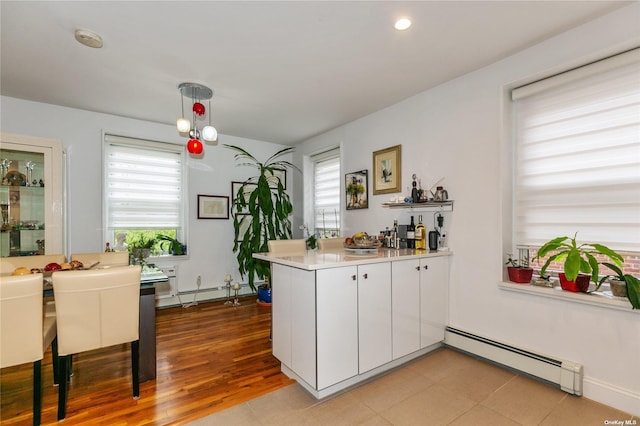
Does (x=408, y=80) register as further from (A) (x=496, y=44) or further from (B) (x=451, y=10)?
(B) (x=451, y=10)

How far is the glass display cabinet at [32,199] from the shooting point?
2.94 meters

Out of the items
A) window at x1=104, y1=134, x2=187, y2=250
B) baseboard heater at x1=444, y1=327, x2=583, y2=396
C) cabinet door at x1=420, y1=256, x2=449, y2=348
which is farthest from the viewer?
window at x1=104, y1=134, x2=187, y2=250

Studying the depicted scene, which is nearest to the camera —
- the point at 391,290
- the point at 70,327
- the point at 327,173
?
the point at 70,327

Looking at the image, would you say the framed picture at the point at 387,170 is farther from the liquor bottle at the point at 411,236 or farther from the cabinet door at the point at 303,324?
the cabinet door at the point at 303,324

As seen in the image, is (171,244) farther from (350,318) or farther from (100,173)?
(350,318)

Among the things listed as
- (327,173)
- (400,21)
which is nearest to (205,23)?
(400,21)

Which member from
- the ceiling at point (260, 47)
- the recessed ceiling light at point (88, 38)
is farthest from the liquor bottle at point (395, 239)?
the recessed ceiling light at point (88, 38)

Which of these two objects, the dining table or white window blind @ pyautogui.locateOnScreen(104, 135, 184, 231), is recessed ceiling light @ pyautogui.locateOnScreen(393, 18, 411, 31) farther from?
white window blind @ pyautogui.locateOnScreen(104, 135, 184, 231)

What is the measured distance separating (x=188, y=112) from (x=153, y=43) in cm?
141

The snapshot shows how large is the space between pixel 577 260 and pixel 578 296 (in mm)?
303

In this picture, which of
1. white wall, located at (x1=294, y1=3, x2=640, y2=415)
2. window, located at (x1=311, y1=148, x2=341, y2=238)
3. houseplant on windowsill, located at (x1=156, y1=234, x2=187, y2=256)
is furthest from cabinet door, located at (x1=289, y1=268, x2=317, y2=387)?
houseplant on windowsill, located at (x1=156, y1=234, x2=187, y2=256)

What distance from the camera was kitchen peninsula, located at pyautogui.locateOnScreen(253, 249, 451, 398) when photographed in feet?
6.36

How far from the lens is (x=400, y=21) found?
196 centimetres

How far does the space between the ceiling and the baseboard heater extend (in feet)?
7.99
